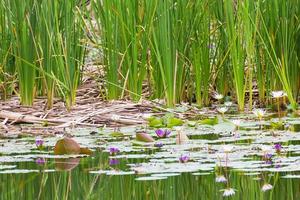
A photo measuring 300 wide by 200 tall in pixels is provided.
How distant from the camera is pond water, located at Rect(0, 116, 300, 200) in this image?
146 inches

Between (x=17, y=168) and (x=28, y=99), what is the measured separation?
7.55ft

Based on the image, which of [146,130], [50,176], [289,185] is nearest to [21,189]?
[50,176]

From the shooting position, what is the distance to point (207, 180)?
3.88 m

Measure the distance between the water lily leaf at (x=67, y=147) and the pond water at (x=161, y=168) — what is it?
1.8 inches

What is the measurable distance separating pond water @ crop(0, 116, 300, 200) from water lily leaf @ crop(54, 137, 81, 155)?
0.05 m

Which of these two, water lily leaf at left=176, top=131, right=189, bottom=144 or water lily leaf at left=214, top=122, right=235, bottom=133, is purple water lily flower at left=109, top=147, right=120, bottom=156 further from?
water lily leaf at left=214, top=122, right=235, bottom=133

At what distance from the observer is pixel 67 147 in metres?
4.73

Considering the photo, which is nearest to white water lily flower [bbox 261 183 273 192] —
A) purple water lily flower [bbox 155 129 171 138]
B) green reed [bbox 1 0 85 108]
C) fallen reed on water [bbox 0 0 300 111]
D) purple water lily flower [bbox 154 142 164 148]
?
purple water lily flower [bbox 154 142 164 148]

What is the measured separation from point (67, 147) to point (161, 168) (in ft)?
2.44

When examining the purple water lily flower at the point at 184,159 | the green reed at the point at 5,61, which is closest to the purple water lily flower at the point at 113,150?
the purple water lily flower at the point at 184,159

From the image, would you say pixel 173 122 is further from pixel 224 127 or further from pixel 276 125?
pixel 276 125

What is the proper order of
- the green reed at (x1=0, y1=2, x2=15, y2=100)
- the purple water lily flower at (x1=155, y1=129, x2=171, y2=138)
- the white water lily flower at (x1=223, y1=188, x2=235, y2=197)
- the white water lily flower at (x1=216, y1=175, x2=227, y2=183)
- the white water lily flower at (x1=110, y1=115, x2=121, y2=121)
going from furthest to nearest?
the green reed at (x1=0, y1=2, x2=15, y2=100)
the white water lily flower at (x1=110, y1=115, x2=121, y2=121)
the purple water lily flower at (x1=155, y1=129, x2=171, y2=138)
the white water lily flower at (x1=216, y1=175, x2=227, y2=183)
the white water lily flower at (x1=223, y1=188, x2=235, y2=197)

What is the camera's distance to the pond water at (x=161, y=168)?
Answer: 371cm

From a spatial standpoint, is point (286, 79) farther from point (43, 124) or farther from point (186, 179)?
point (186, 179)
